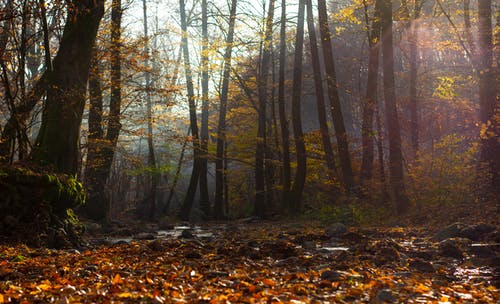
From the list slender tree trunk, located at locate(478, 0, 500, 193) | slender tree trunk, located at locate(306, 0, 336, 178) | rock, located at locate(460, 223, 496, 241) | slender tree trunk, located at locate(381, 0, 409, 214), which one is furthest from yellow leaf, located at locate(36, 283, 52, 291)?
slender tree trunk, located at locate(306, 0, 336, 178)

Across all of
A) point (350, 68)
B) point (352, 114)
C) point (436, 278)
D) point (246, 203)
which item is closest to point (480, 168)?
point (436, 278)

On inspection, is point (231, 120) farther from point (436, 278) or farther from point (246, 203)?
point (436, 278)

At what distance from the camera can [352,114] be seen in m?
32.2

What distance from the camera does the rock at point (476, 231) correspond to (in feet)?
26.6

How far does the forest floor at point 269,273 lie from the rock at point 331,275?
0.01 meters

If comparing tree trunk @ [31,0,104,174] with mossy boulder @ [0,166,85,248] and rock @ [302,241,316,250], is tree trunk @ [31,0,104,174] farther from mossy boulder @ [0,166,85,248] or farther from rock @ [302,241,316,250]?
rock @ [302,241,316,250]

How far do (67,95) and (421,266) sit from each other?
6.48m

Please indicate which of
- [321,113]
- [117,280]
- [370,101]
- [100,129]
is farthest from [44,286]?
[321,113]

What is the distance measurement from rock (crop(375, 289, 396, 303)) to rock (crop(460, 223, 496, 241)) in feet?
14.1

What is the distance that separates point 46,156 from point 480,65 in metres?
9.59

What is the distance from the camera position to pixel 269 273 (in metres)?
5.44

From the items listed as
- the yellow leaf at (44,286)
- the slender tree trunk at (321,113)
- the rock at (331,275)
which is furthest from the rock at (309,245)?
the slender tree trunk at (321,113)

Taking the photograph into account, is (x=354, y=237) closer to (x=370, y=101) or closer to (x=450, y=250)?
(x=450, y=250)

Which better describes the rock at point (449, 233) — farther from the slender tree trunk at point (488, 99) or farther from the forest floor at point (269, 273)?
the slender tree trunk at point (488, 99)
